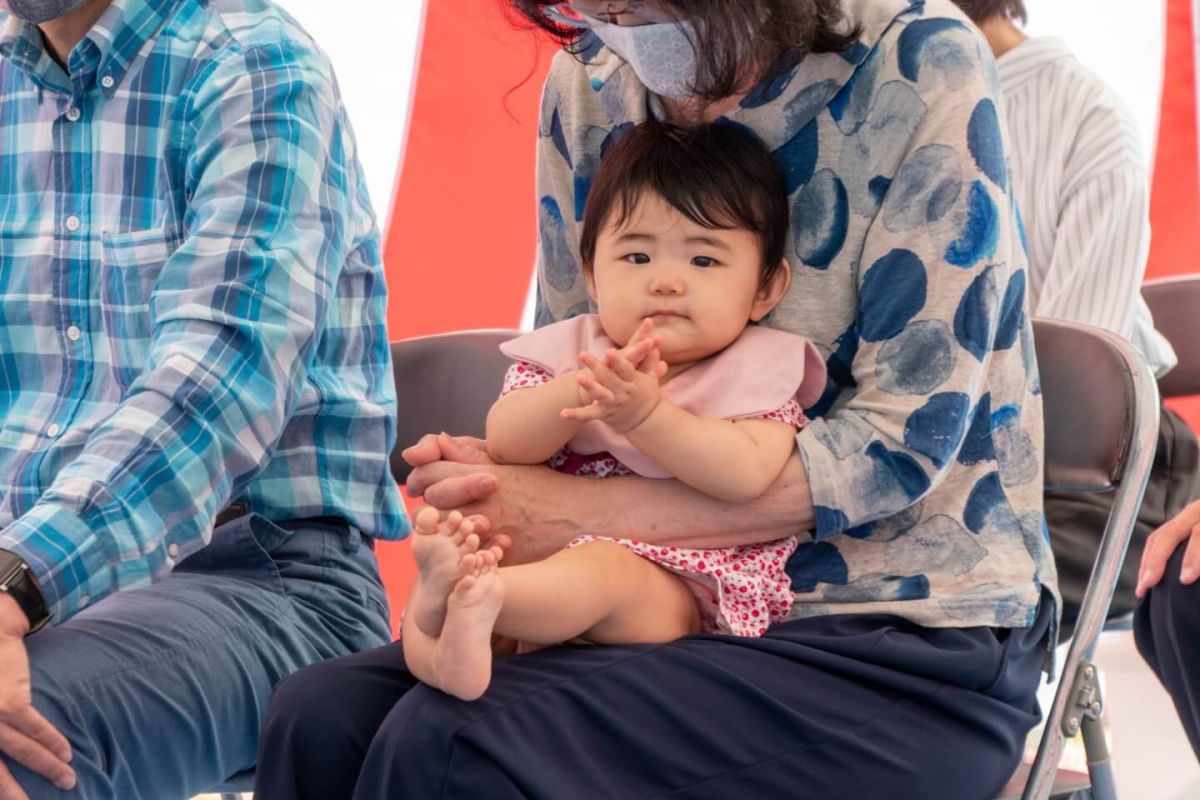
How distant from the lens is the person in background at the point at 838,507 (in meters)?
1.29

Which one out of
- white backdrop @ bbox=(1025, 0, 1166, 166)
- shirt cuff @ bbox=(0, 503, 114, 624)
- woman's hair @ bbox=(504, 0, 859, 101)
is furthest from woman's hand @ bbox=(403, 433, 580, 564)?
white backdrop @ bbox=(1025, 0, 1166, 166)

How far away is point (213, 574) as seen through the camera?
1765 millimetres

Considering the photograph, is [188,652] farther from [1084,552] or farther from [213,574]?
[1084,552]

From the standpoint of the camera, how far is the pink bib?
1480 mm

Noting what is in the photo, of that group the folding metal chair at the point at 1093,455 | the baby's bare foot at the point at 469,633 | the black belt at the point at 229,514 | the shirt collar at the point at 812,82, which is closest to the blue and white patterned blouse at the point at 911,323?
the shirt collar at the point at 812,82

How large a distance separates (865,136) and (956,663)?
1.85 feet

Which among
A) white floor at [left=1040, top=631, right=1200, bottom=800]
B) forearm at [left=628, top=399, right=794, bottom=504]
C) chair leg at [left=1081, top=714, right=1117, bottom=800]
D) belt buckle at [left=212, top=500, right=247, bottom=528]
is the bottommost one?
white floor at [left=1040, top=631, right=1200, bottom=800]

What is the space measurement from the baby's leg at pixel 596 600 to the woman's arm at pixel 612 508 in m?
0.06

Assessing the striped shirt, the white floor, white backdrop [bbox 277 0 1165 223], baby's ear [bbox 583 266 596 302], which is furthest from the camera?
white backdrop [bbox 277 0 1165 223]

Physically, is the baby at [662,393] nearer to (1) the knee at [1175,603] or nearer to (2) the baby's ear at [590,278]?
(2) the baby's ear at [590,278]

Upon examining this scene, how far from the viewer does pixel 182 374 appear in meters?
1.59

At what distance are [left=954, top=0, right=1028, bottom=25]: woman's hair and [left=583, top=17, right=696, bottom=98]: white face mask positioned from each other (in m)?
1.43

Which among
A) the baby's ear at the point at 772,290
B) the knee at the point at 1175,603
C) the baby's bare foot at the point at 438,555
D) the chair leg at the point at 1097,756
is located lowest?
the chair leg at the point at 1097,756

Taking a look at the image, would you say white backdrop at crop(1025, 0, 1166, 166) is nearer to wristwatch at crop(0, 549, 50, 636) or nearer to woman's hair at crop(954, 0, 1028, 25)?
woman's hair at crop(954, 0, 1028, 25)
